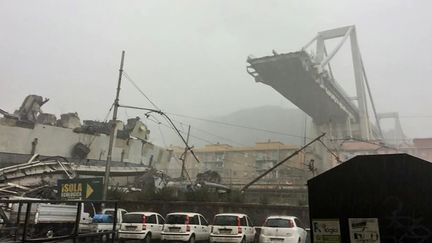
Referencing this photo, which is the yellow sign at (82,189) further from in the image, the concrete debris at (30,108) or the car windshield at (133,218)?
the concrete debris at (30,108)

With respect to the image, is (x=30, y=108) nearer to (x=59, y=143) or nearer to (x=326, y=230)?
(x=59, y=143)

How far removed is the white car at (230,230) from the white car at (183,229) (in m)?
0.92

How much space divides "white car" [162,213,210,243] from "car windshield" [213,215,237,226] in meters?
1.09

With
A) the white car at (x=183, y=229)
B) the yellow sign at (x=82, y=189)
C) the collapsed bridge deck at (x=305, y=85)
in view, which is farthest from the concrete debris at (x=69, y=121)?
the white car at (x=183, y=229)

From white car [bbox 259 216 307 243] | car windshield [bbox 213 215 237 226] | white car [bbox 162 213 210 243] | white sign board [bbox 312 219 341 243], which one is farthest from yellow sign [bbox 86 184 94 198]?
white sign board [bbox 312 219 341 243]

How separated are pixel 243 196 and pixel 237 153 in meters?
65.6

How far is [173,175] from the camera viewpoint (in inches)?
2051

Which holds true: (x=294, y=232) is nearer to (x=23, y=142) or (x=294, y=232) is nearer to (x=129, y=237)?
(x=129, y=237)

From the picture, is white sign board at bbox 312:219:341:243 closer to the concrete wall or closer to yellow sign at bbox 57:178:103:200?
yellow sign at bbox 57:178:103:200

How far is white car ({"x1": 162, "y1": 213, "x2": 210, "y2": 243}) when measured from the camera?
701 inches

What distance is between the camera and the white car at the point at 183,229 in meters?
17.8

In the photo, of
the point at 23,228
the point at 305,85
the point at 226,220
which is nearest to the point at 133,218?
the point at 226,220

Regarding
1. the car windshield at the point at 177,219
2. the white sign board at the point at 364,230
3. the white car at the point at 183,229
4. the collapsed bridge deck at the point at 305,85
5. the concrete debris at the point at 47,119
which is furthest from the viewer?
the collapsed bridge deck at the point at 305,85

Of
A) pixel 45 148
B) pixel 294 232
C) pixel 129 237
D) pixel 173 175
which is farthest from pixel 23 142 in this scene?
pixel 294 232
